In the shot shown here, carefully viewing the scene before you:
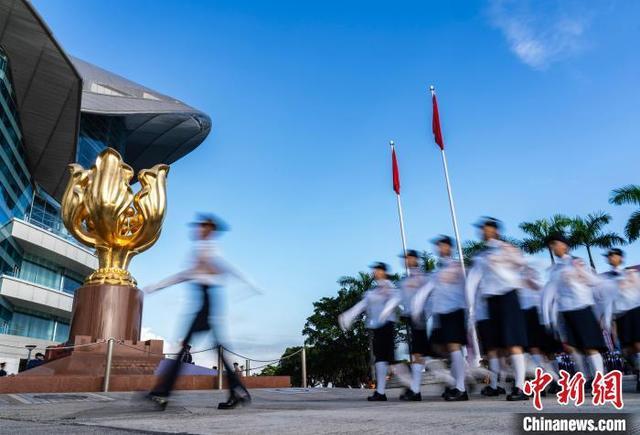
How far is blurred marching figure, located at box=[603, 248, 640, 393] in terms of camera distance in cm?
576

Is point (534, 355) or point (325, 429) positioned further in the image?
point (534, 355)

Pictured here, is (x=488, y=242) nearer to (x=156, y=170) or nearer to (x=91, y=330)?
(x=91, y=330)

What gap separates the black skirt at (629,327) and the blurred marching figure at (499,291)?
5.93 ft

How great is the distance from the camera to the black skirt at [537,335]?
19.7ft

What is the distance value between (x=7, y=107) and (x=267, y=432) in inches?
1256

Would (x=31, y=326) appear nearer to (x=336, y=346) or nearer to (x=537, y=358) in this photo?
(x=336, y=346)

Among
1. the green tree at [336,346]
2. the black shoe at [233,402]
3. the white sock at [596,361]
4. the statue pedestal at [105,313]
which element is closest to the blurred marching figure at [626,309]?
the white sock at [596,361]

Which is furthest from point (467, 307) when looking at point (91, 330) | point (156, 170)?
point (156, 170)

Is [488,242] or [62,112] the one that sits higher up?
[62,112]

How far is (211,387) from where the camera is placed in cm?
1061

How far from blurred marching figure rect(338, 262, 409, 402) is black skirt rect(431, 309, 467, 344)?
2.96 feet

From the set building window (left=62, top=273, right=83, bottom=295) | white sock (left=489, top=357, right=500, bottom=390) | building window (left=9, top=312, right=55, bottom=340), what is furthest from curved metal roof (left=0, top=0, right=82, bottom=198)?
white sock (left=489, top=357, right=500, bottom=390)

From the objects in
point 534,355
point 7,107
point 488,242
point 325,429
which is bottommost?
point 325,429

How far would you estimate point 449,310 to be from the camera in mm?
5258
